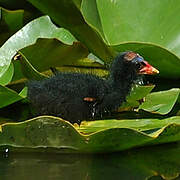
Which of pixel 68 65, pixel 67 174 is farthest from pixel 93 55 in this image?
pixel 67 174

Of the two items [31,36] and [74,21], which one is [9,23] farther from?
[74,21]

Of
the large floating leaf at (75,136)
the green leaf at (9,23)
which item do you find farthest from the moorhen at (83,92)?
the green leaf at (9,23)

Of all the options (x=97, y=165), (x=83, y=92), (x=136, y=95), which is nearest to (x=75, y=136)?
(x=97, y=165)

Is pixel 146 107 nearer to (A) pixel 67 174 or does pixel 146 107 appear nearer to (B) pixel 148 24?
(B) pixel 148 24

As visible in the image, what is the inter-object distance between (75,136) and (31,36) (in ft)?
2.42

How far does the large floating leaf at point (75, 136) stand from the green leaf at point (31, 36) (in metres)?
0.53

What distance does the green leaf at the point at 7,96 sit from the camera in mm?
2518

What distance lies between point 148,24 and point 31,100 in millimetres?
574

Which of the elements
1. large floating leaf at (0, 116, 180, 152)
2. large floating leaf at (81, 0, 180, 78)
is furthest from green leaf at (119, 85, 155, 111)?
large floating leaf at (0, 116, 180, 152)

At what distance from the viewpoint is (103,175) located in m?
2.29

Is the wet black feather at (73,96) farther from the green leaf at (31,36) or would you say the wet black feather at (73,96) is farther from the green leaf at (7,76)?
the green leaf at (31,36)

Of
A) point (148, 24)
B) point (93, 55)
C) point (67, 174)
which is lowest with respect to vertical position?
point (67, 174)

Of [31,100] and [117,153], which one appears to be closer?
[117,153]

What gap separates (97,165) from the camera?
93.3 inches
